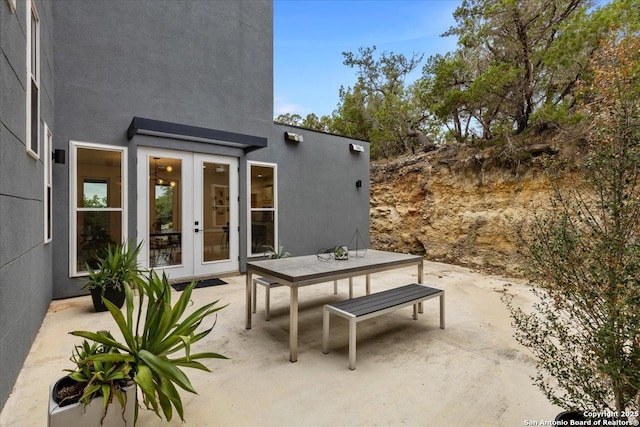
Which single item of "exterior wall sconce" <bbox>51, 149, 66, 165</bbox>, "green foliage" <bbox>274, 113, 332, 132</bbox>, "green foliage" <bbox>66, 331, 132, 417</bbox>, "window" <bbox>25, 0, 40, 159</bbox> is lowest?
"green foliage" <bbox>66, 331, 132, 417</bbox>

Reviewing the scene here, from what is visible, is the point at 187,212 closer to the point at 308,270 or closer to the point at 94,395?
the point at 308,270

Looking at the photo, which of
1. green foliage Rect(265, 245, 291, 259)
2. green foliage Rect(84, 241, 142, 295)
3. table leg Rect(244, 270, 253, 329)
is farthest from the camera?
green foliage Rect(265, 245, 291, 259)

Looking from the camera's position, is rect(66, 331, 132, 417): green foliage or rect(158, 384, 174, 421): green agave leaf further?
rect(158, 384, 174, 421): green agave leaf

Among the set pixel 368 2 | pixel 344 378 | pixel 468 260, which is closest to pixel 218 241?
pixel 344 378

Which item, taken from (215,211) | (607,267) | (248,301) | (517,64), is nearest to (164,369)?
(248,301)

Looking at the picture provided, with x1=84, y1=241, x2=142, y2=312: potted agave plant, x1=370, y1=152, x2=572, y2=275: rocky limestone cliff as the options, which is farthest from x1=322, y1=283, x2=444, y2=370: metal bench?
x1=370, y1=152, x2=572, y2=275: rocky limestone cliff

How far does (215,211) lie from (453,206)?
604cm

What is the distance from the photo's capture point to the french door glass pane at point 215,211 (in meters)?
5.79

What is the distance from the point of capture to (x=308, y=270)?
3.03 m

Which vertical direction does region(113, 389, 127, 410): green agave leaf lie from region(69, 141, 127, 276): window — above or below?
below

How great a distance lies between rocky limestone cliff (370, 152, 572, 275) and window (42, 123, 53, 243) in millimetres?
7841

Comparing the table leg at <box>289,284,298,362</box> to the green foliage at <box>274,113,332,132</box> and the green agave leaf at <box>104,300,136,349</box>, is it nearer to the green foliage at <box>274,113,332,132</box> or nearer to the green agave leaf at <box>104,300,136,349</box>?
the green agave leaf at <box>104,300,136,349</box>

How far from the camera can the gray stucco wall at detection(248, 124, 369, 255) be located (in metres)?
6.78

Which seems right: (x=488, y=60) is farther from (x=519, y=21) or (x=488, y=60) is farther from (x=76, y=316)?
(x=76, y=316)
